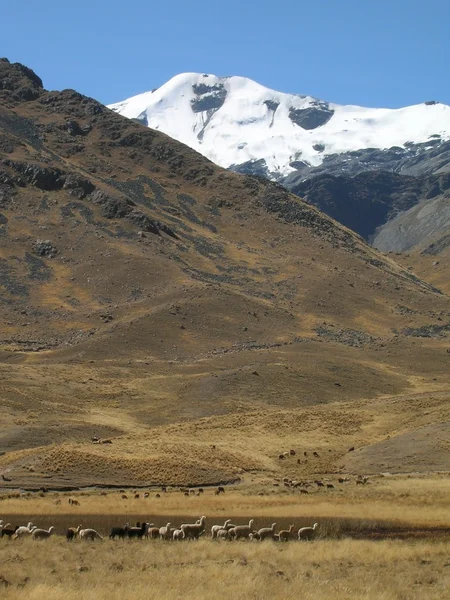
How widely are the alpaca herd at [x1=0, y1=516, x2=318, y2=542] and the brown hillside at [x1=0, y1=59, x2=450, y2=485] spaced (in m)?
20.5

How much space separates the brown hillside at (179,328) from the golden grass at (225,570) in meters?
25.2

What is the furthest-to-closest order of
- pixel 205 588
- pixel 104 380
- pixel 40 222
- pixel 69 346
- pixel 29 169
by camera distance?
pixel 29 169, pixel 40 222, pixel 69 346, pixel 104 380, pixel 205 588

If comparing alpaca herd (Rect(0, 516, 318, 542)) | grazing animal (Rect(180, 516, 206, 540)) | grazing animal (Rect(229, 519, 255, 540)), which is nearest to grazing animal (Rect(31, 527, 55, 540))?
alpaca herd (Rect(0, 516, 318, 542))

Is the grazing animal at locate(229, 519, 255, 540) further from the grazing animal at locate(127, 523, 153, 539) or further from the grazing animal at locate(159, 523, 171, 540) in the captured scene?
the grazing animal at locate(127, 523, 153, 539)

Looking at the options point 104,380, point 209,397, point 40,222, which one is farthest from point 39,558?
point 40,222

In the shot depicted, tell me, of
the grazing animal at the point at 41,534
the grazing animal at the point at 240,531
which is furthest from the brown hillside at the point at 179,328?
the grazing animal at the point at 240,531

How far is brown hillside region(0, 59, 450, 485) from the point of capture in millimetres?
71812

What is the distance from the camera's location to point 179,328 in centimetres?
12925

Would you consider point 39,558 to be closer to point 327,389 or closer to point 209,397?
point 209,397

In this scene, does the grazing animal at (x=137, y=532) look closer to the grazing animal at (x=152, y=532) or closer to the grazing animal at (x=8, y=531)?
the grazing animal at (x=152, y=532)

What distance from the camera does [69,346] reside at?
401ft

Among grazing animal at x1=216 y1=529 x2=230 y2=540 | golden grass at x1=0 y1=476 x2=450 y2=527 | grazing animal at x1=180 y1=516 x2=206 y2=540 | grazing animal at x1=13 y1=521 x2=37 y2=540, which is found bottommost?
golden grass at x1=0 y1=476 x2=450 y2=527

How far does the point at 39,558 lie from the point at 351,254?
520 ft

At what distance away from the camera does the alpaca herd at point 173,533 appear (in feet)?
111
